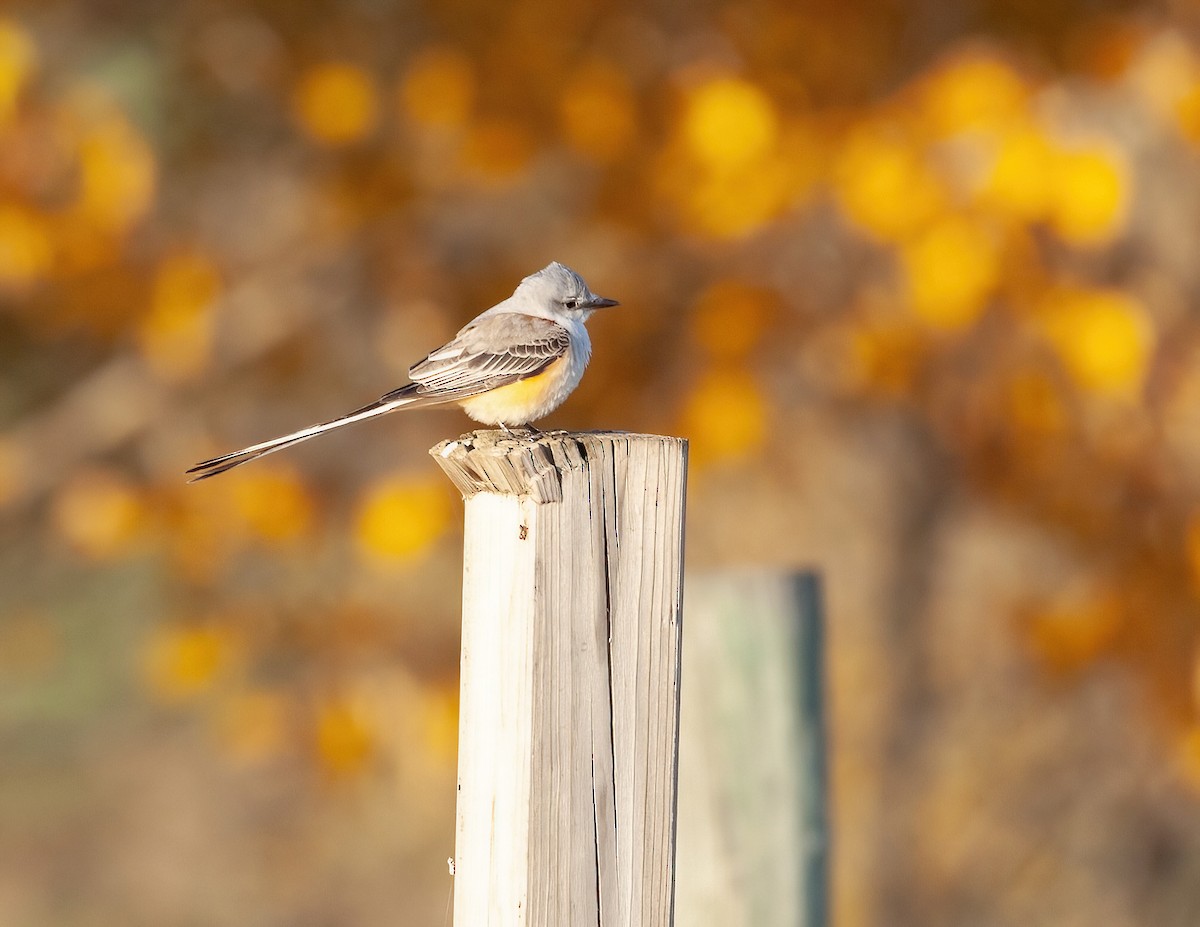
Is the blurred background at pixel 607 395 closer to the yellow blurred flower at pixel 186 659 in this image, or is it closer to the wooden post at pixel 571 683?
the yellow blurred flower at pixel 186 659

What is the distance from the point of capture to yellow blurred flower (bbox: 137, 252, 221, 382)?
25.4ft

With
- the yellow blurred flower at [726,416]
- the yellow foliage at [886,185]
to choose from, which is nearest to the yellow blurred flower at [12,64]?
the yellow blurred flower at [726,416]

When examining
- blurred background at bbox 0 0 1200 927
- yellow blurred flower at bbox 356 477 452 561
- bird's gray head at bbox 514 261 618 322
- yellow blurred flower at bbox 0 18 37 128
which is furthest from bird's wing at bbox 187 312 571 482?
yellow blurred flower at bbox 0 18 37 128

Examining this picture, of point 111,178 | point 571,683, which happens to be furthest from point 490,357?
point 111,178

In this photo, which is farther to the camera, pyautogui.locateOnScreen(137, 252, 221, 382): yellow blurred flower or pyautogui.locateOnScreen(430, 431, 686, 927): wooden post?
pyautogui.locateOnScreen(137, 252, 221, 382): yellow blurred flower

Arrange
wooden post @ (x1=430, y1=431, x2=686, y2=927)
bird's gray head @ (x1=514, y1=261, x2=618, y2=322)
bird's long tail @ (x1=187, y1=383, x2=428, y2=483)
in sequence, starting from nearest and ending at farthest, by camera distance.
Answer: wooden post @ (x1=430, y1=431, x2=686, y2=927)
bird's long tail @ (x1=187, y1=383, x2=428, y2=483)
bird's gray head @ (x1=514, y1=261, x2=618, y2=322)

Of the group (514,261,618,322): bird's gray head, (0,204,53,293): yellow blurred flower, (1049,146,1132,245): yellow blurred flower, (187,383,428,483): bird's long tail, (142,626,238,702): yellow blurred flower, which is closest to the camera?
(187,383,428,483): bird's long tail

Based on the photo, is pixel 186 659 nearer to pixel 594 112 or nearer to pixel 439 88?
pixel 439 88

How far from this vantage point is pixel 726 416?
26.6ft

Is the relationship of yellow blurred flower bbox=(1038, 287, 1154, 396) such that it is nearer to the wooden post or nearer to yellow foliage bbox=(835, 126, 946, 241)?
yellow foliage bbox=(835, 126, 946, 241)

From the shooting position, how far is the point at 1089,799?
25.6ft

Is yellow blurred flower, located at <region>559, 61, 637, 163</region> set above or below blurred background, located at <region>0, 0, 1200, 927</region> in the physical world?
above

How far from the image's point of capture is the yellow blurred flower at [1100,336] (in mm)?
7902

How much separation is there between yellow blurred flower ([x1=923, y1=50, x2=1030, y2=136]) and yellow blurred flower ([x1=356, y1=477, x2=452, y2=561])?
3793 millimetres
